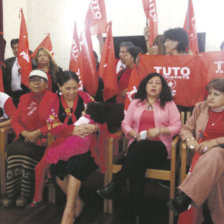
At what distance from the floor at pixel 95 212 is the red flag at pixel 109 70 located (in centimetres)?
110

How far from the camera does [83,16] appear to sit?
5.27 meters

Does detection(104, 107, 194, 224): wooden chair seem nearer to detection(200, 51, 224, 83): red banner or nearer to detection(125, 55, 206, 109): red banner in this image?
detection(125, 55, 206, 109): red banner

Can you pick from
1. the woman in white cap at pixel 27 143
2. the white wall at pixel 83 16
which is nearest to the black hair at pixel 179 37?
the woman in white cap at pixel 27 143

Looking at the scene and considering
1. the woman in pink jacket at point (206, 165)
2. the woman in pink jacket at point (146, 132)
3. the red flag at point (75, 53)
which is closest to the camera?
the woman in pink jacket at point (206, 165)

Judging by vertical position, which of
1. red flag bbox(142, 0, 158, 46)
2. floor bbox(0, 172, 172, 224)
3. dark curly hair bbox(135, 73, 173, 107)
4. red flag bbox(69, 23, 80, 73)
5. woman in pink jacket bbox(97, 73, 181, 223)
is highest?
red flag bbox(142, 0, 158, 46)

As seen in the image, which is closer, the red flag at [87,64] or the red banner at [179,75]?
the red banner at [179,75]

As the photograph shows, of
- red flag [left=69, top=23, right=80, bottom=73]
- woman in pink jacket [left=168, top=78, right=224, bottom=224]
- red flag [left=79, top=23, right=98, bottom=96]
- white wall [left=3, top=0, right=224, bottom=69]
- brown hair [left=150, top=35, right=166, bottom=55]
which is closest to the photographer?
woman in pink jacket [left=168, top=78, right=224, bottom=224]

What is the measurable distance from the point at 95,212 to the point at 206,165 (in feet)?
3.60

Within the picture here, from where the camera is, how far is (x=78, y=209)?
2318 millimetres

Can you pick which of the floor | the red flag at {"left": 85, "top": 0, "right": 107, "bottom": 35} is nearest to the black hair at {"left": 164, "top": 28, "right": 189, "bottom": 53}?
the red flag at {"left": 85, "top": 0, "right": 107, "bottom": 35}

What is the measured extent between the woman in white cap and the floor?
17 centimetres

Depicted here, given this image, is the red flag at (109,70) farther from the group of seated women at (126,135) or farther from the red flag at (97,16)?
the group of seated women at (126,135)

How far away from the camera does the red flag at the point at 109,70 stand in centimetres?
310

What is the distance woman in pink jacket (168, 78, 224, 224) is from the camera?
1.88m
